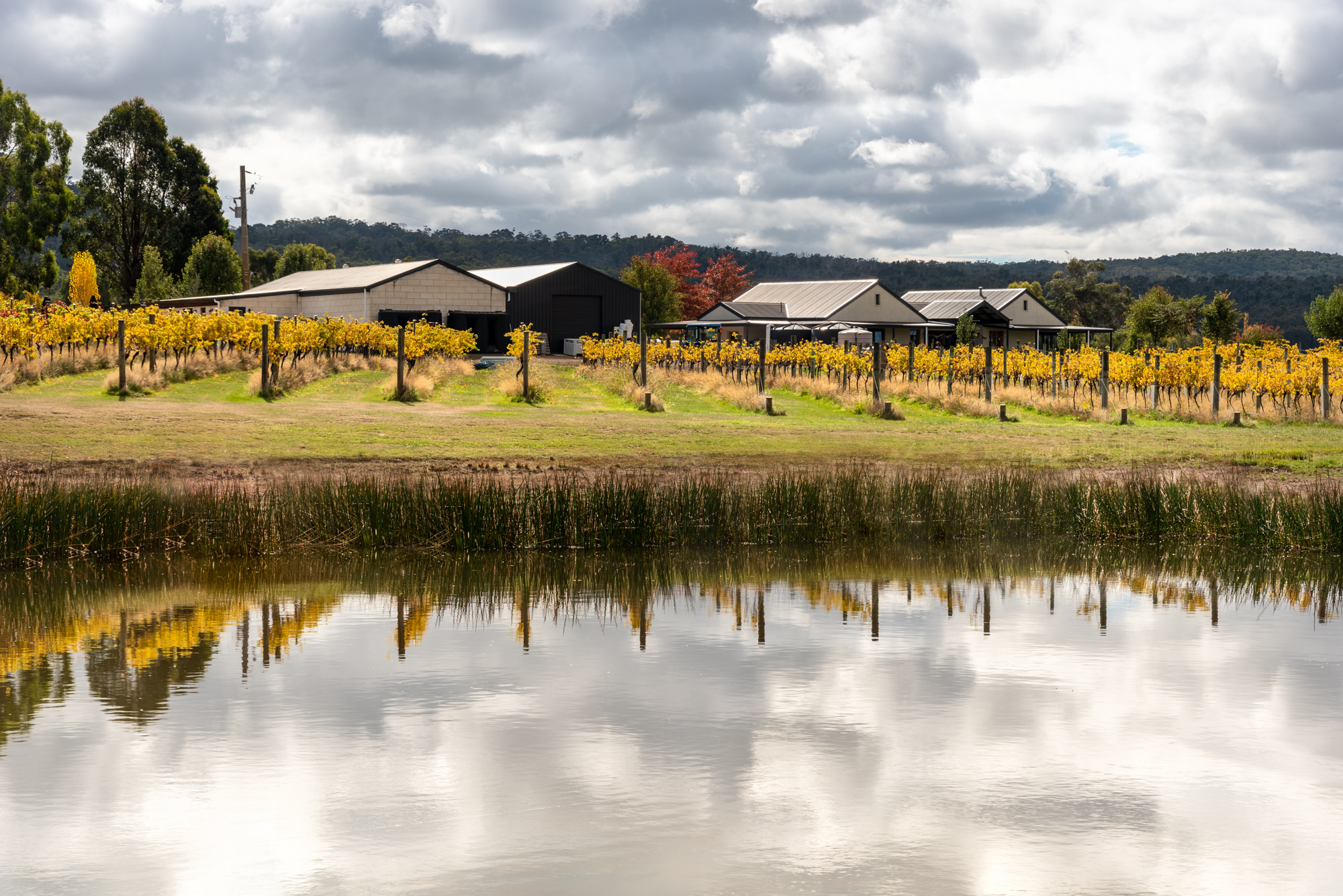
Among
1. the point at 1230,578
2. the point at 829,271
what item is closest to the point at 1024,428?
the point at 1230,578

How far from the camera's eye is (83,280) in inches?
2266

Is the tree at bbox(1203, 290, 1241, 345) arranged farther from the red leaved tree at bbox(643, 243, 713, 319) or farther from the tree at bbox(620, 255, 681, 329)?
the red leaved tree at bbox(643, 243, 713, 319)

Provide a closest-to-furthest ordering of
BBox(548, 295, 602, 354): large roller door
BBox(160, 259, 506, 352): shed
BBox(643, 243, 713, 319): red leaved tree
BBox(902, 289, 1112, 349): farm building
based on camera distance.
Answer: BBox(160, 259, 506, 352): shed
BBox(548, 295, 602, 354): large roller door
BBox(902, 289, 1112, 349): farm building
BBox(643, 243, 713, 319): red leaved tree

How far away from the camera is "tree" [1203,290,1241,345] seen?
55.0 m

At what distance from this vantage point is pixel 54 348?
3145 cm

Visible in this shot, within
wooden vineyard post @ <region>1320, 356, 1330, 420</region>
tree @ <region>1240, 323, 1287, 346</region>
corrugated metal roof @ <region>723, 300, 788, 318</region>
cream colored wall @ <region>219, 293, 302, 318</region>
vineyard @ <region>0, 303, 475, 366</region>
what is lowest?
wooden vineyard post @ <region>1320, 356, 1330, 420</region>

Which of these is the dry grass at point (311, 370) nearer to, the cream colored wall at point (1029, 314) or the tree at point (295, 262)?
the cream colored wall at point (1029, 314)

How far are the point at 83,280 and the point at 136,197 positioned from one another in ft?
41.8

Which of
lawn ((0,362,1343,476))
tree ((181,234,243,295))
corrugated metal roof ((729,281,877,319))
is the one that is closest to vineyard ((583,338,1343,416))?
lawn ((0,362,1343,476))

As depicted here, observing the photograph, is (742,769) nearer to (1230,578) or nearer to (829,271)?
(1230,578)

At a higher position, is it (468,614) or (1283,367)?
(1283,367)

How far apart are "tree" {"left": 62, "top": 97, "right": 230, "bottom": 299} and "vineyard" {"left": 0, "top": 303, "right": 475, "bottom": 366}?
35759mm

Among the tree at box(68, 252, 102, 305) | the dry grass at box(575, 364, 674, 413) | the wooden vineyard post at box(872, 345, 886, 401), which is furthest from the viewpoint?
the tree at box(68, 252, 102, 305)

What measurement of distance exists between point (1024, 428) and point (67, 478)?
16.6 m
